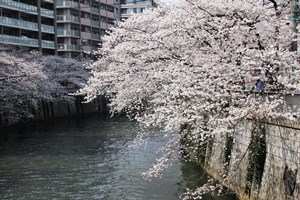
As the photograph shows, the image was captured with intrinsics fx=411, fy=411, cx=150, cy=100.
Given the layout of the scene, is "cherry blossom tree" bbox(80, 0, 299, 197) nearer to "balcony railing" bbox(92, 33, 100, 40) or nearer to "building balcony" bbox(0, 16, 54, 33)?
"building balcony" bbox(0, 16, 54, 33)

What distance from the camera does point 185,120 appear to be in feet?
34.8

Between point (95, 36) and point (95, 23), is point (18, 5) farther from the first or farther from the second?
point (95, 23)

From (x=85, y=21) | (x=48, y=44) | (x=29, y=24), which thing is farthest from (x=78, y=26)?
(x=29, y=24)

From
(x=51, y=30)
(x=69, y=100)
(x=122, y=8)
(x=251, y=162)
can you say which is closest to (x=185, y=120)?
(x=251, y=162)

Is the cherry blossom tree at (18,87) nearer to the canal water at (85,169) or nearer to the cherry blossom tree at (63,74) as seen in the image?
the canal water at (85,169)

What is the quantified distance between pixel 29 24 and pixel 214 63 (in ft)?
144

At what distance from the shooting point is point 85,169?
734 inches

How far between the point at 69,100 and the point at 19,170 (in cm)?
2664

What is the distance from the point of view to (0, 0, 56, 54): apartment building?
4650cm

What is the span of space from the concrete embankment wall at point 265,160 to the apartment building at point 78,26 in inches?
1905

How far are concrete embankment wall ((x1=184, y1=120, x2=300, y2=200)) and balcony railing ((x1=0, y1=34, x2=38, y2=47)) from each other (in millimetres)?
36821

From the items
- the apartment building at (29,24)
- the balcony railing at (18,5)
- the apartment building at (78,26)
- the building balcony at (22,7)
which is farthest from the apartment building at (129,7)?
the balcony railing at (18,5)

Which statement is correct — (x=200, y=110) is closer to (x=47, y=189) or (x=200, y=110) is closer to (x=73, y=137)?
(x=47, y=189)

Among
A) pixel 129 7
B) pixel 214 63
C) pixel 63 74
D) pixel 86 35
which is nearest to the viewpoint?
pixel 214 63
